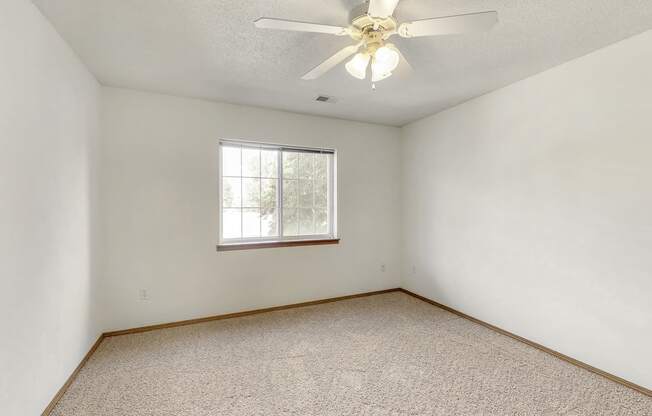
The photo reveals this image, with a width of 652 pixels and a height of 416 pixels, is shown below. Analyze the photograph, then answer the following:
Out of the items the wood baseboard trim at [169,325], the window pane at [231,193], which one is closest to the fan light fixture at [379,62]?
the window pane at [231,193]

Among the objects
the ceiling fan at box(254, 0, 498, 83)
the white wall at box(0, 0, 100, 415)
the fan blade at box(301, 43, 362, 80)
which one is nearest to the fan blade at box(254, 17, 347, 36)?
the ceiling fan at box(254, 0, 498, 83)

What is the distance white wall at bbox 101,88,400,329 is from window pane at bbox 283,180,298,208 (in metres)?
0.53

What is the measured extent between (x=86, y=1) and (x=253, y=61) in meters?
1.03

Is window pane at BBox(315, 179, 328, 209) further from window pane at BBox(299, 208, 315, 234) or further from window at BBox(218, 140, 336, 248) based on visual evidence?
window pane at BBox(299, 208, 315, 234)

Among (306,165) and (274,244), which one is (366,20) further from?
(274,244)

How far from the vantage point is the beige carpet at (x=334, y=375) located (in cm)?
183

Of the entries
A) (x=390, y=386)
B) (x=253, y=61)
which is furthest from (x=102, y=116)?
(x=390, y=386)

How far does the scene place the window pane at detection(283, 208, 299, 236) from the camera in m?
3.66

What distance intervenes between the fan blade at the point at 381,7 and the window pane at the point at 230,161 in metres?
2.38

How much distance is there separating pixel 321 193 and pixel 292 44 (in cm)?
209

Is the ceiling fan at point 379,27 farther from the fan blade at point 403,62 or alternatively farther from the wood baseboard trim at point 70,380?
the wood baseboard trim at point 70,380

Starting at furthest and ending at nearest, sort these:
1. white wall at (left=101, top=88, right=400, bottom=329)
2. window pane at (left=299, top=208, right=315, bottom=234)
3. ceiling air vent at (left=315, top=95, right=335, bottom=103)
Result: window pane at (left=299, top=208, right=315, bottom=234), ceiling air vent at (left=315, top=95, right=335, bottom=103), white wall at (left=101, top=88, right=400, bottom=329)

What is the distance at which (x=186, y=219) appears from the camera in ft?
10.1

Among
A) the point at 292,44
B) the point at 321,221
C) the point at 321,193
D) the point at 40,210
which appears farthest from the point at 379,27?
the point at 321,221
